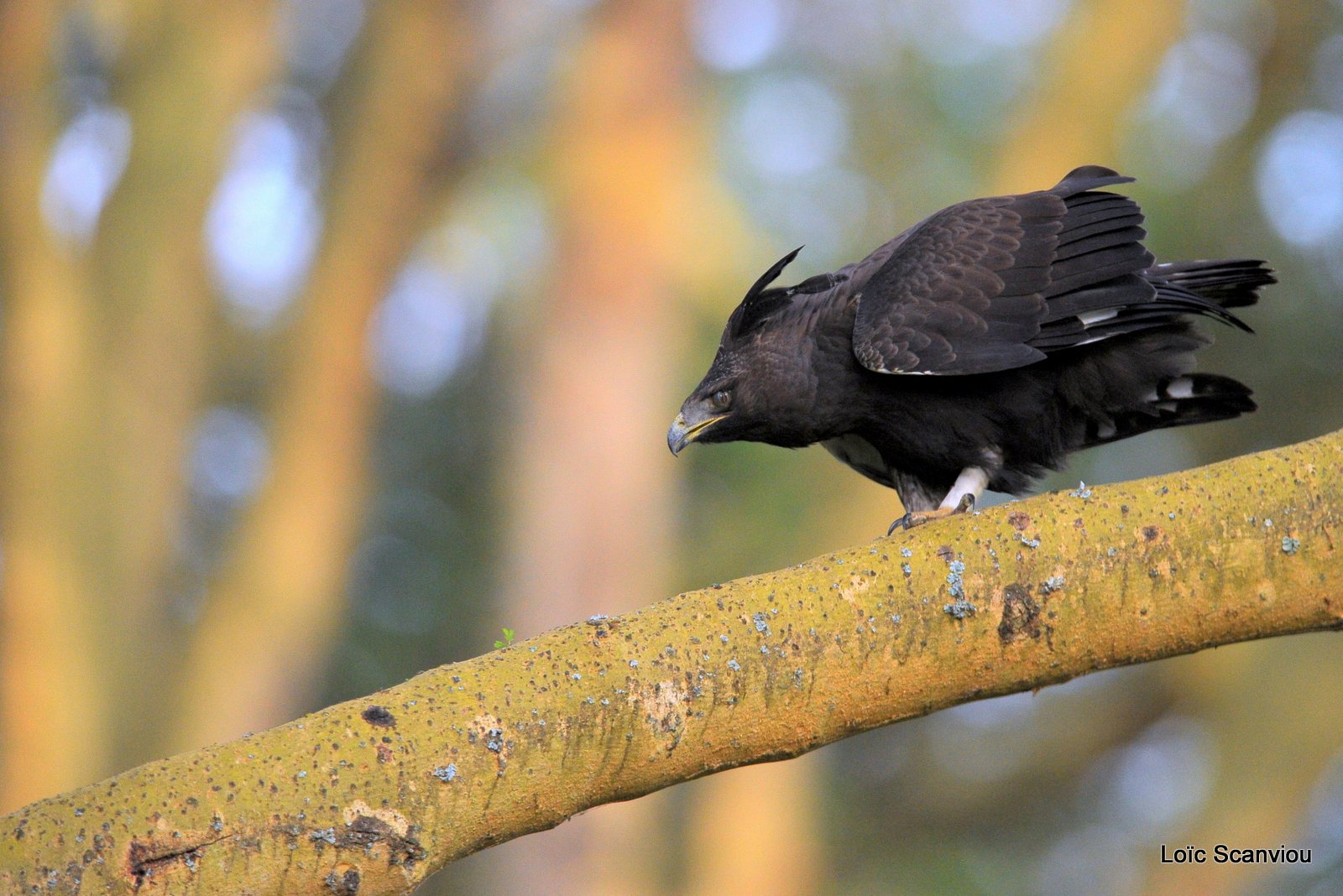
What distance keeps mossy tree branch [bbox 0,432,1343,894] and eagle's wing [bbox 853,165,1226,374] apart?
1.12 meters

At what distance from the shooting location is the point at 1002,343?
451cm

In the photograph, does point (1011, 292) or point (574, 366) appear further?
point (574, 366)

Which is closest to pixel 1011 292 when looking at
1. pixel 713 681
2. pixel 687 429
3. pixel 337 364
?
pixel 687 429

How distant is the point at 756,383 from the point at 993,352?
0.93 m

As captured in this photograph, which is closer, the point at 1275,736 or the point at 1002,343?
the point at 1002,343

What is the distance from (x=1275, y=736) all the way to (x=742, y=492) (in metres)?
5.73

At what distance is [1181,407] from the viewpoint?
194 inches

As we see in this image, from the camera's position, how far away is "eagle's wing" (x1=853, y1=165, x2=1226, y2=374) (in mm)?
4512

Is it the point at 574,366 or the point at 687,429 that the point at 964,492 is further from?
the point at 574,366

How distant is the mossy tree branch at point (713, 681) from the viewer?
2637 millimetres

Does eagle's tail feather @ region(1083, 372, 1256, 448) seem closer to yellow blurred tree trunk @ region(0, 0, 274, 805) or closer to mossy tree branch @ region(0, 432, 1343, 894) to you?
mossy tree branch @ region(0, 432, 1343, 894)

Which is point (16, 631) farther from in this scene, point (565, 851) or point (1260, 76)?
point (1260, 76)

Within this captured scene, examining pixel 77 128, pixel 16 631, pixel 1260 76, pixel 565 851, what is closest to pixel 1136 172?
pixel 1260 76

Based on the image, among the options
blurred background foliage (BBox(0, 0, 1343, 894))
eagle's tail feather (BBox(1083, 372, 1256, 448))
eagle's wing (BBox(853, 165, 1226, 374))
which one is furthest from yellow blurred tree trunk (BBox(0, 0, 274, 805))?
eagle's tail feather (BBox(1083, 372, 1256, 448))
